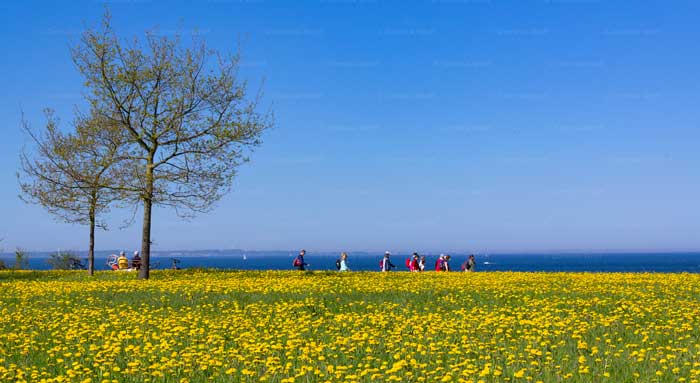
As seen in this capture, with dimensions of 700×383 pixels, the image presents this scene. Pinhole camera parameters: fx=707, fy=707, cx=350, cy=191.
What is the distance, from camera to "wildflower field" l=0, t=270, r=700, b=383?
10195 millimetres

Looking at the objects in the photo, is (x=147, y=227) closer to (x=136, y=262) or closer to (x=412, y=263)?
(x=136, y=262)

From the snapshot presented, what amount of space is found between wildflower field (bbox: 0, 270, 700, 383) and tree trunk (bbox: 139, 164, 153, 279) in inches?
354

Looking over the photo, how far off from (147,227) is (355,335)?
70.8 ft

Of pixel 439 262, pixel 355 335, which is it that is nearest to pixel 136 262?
pixel 439 262

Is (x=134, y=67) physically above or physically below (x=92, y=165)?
above

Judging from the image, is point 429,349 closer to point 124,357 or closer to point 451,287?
point 124,357

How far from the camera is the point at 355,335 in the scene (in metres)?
12.5

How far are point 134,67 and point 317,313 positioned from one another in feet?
63.0

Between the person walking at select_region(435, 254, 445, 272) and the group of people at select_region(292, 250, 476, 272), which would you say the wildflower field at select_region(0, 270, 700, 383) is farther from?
the person walking at select_region(435, 254, 445, 272)

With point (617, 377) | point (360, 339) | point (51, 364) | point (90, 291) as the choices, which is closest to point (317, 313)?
point (360, 339)

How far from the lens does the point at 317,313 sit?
16828 mm

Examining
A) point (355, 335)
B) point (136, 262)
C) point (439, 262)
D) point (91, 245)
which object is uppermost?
point (91, 245)

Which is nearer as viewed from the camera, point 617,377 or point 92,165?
point 617,377

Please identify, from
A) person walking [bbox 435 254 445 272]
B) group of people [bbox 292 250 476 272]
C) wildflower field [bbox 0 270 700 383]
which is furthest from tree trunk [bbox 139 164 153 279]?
person walking [bbox 435 254 445 272]
